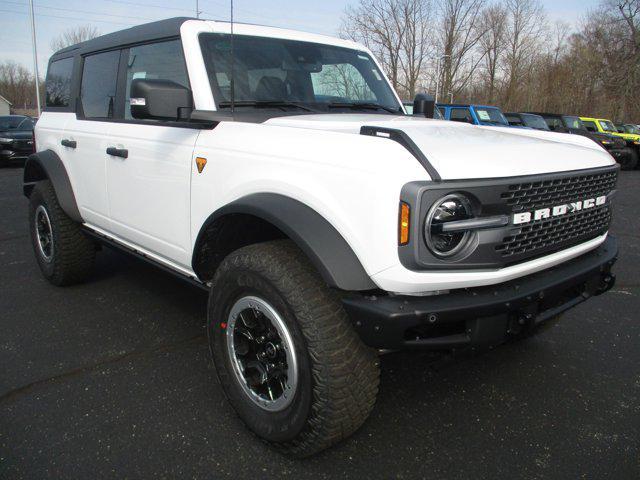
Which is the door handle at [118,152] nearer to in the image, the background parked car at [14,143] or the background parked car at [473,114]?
the background parked car at [14,143]

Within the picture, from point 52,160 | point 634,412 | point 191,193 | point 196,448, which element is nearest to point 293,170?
point 191,193

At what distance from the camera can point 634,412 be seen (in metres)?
2.63

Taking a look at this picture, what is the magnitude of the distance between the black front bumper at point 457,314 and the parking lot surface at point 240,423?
2.16 ft

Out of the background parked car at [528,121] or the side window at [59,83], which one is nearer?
the side window at [59,83]

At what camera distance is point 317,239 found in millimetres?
1924

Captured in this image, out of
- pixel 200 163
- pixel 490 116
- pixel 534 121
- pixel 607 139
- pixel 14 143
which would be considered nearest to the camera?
pixel 200 163

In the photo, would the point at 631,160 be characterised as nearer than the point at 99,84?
No

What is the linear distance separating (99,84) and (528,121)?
1639 cm

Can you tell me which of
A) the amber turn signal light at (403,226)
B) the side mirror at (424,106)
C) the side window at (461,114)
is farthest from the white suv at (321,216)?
the side window at (461,114)

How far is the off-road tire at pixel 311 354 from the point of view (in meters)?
1.94

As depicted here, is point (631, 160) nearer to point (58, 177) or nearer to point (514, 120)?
point (514, 120)

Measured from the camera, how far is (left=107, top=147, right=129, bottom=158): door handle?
3107 mm

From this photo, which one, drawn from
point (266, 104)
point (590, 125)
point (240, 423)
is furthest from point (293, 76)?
point (590, 125)

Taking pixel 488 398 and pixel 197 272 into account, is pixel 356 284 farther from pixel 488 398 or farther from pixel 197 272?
pixel 488 398
